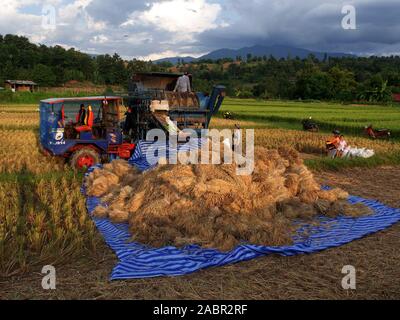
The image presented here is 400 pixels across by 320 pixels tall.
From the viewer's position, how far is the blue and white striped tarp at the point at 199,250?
4.27 meters

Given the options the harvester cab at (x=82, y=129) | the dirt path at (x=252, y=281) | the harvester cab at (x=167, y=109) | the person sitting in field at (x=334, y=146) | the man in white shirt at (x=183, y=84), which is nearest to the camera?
the dirt path at (x=252, y=281)

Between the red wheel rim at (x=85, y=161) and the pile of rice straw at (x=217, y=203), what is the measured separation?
205 cm

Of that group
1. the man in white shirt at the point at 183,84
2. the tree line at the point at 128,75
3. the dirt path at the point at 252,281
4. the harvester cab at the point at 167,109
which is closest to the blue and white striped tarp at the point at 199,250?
the dirt path at the point at 252,281

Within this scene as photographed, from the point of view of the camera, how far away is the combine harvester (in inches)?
363

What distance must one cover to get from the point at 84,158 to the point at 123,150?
39.5 inches

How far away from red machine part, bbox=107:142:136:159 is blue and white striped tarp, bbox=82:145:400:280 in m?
3.95

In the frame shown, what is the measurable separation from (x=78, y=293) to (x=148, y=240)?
1401 millimetres

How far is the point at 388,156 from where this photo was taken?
11992 mm

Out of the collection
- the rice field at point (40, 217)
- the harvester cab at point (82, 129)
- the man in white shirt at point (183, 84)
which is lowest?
the rice field at point (40, 217)

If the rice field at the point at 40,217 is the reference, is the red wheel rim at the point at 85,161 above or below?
above

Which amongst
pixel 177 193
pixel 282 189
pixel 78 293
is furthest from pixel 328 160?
pixel 78 293

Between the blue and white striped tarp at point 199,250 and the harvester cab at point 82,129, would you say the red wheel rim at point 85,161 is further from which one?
the blue and white striped tarp at point 199,250

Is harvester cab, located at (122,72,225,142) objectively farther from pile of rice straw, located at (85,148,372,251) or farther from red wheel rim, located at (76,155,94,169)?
pile of rice straw, located at (85,148,372,251)

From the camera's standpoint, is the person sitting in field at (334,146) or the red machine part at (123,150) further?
the person sitting in field at (334,146)
